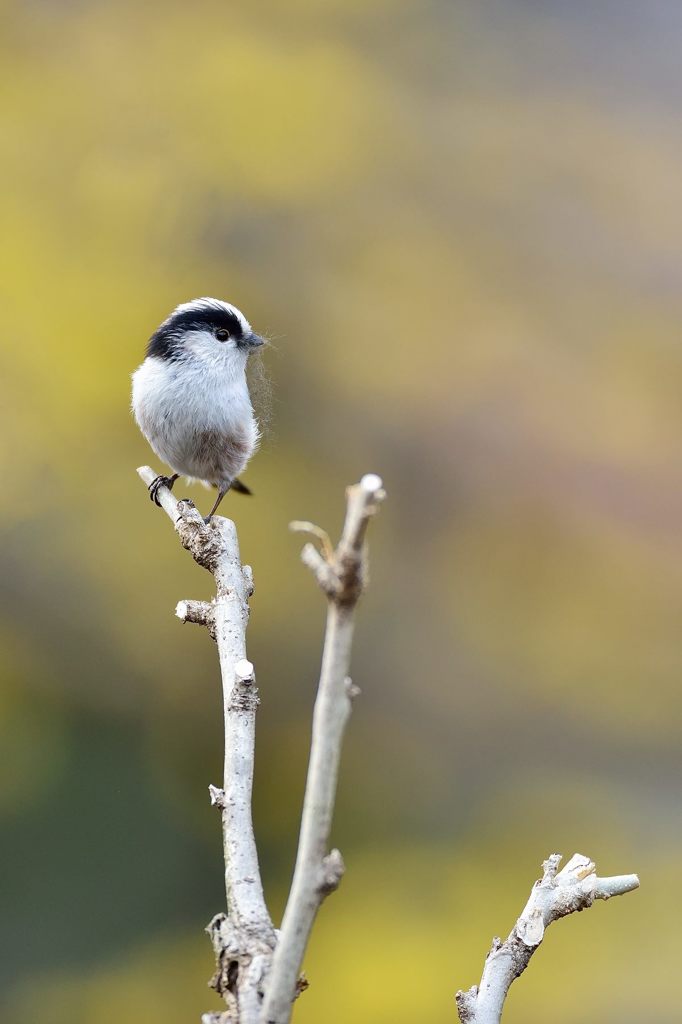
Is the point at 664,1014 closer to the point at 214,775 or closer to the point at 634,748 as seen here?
the point at 634,748

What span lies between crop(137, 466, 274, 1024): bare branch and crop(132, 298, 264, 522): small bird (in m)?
0.42

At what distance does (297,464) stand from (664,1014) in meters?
1.41

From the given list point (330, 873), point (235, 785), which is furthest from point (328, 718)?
point (235, 785)

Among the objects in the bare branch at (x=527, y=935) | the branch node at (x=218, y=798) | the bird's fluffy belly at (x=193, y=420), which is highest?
the bird's fluffy belly at (x=193, y=420)

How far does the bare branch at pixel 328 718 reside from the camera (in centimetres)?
59

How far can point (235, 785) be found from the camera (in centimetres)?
88

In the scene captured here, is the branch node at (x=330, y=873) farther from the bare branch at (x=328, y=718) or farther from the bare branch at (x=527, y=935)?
the bare branch at (x=527, y=935)

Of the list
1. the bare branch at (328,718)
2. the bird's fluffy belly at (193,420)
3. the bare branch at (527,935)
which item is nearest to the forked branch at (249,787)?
the bare branch at (328,718)

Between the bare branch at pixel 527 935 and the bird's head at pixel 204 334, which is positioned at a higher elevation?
the bird's head at pixel 204 334

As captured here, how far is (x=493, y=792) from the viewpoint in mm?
2191

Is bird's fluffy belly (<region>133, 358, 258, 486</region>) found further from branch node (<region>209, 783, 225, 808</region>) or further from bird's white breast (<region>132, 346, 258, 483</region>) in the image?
branch node (<region>209, 783, 225, 808</region>)

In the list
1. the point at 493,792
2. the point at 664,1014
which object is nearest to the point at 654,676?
the point at 493,792

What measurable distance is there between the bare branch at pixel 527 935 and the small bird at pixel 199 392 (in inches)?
38.5

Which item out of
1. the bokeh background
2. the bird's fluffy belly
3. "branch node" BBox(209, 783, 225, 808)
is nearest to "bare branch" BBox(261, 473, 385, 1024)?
"branch node" BBox(209, 783, 225, 808)
